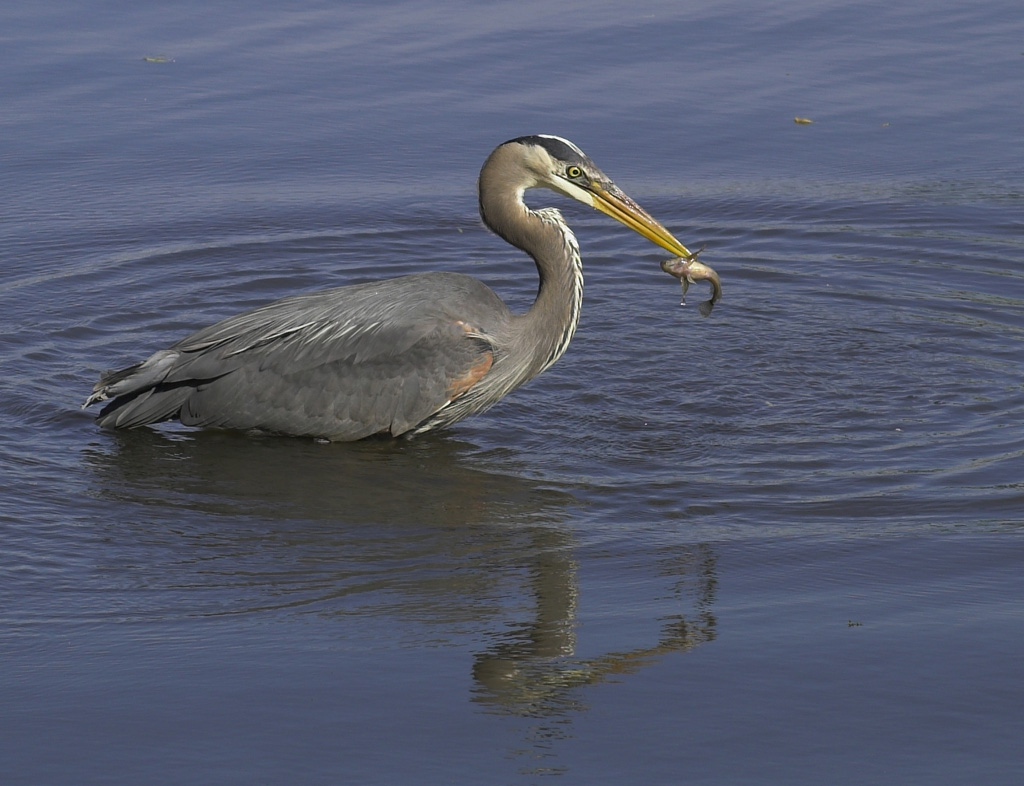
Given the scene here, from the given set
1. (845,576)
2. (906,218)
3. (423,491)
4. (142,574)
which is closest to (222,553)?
(142,574)

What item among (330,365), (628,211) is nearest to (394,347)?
(330,365)

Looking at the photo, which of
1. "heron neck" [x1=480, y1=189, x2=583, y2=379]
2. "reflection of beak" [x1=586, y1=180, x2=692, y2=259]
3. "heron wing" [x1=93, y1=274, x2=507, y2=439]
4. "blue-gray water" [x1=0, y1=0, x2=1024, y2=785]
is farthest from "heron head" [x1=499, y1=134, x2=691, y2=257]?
"blue-gray water" [x1=0, y1=0, x2=1024, y2=785]

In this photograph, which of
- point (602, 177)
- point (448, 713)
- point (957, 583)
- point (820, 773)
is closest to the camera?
point (820, 773)

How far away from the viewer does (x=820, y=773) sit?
517 centimetres

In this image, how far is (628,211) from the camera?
8.85 metres

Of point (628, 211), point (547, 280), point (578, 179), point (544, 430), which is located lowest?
point (544, 430)

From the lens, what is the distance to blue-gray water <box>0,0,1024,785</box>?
5.58 m

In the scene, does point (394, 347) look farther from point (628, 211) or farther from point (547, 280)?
point (628, 211)

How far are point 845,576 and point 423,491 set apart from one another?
7.59 feet

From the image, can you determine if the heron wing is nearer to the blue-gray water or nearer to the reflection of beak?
the blue-gray water

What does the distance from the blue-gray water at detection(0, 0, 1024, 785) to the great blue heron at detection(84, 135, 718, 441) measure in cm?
23

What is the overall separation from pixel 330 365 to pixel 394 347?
0.41 metres

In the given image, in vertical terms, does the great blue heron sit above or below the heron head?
below

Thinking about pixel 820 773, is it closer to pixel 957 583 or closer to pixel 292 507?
pixel 957 583
